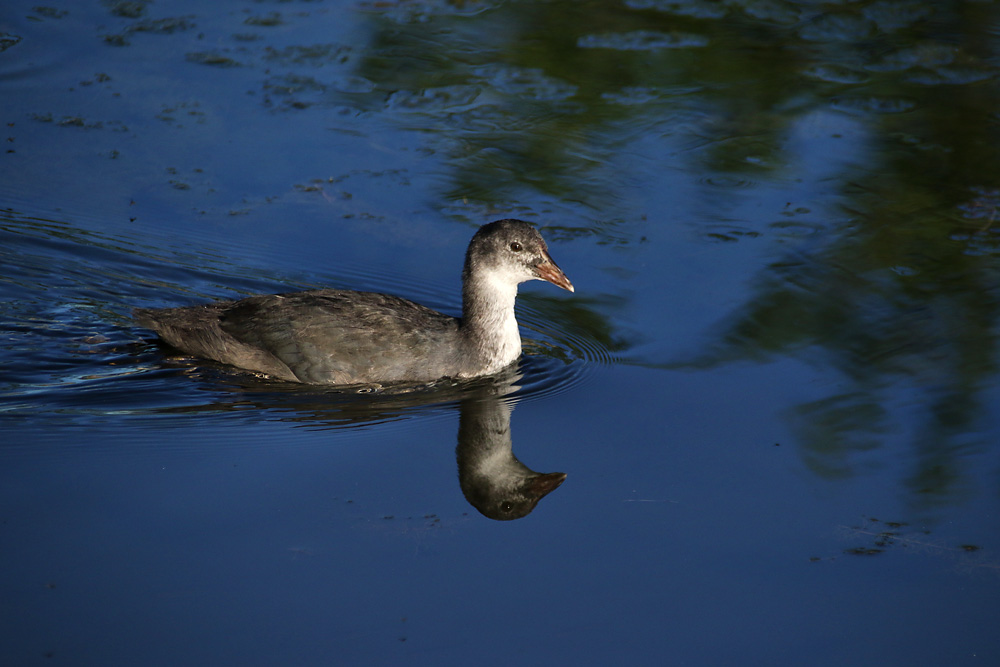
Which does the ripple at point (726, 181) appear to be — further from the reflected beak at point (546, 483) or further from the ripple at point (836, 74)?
the reflected beak at point (546, 483)

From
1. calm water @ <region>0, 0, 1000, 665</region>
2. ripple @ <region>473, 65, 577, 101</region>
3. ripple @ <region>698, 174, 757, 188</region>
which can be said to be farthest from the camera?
ripple @ <region>473, 65, 577, 101</region>

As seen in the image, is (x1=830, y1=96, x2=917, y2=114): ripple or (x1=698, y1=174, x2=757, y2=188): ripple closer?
(x1=698, y1=174, x2=757, y2=188): ripple

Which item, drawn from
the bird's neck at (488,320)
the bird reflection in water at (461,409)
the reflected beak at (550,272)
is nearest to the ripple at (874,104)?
the reflected beak at (550,272)

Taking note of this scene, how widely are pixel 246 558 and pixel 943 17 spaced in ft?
36.3

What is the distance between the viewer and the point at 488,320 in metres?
7.70

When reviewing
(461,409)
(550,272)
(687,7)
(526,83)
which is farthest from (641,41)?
(461,409)

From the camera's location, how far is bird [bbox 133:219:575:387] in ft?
24.5

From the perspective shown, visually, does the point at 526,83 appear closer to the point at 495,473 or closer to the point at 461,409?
the point at 461,409

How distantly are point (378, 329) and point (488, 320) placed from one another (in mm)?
746

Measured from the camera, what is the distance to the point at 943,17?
43.1 feet

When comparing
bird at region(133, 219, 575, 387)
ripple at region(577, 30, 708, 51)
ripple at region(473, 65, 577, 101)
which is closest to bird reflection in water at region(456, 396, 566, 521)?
bird at region(133, 219, 575, 387)

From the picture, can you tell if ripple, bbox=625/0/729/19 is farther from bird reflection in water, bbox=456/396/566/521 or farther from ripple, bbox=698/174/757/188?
bird reflection in water, bbox=456/396/566/521

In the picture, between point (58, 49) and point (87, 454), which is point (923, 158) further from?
point (58, 49)

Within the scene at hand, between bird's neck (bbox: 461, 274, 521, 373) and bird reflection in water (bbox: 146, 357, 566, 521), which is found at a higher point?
bird's neck (bbox: 461, 274, 521, 373)
